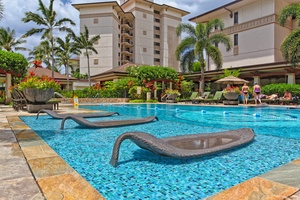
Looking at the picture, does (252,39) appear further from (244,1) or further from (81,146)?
(81,146)

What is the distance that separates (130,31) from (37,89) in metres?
49.0

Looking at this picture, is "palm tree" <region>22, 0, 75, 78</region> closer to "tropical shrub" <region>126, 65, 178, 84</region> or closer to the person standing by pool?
"tropical shrub" <region>126, 65, 178, 84</region>

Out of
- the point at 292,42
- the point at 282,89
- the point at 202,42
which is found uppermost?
the point at 202,42

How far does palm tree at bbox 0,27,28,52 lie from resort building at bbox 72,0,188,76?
1499 centimetres

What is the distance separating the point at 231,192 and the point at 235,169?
94cm

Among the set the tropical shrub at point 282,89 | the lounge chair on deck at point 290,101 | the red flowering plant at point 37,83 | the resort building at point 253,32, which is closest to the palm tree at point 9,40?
the resort building at point 253,32

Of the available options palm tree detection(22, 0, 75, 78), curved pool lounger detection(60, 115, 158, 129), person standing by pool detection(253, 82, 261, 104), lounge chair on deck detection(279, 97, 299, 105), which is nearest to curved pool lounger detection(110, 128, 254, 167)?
curved pool lounger detection(60, 115, 158, 129)

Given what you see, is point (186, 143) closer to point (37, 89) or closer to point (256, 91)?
point (37, 89)

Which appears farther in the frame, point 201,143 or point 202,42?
point 202,42

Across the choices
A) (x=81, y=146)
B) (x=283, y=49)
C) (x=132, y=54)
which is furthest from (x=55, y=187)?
(x=132, y=54)

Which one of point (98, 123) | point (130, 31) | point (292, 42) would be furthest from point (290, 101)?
point (130, 31)

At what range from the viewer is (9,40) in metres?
35.4

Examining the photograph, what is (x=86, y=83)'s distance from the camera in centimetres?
4069

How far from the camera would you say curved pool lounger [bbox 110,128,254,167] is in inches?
122
